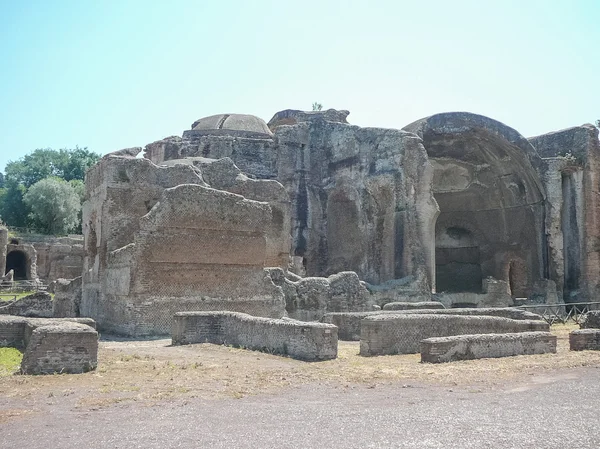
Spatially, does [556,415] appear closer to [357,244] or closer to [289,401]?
[289,401]

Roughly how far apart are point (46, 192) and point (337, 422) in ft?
169

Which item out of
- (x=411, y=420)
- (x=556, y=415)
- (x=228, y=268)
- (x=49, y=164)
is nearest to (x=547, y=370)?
(x=556, y=415)

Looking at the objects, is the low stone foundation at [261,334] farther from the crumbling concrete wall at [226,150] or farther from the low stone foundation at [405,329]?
the crumbling concrete wall at [226,150]

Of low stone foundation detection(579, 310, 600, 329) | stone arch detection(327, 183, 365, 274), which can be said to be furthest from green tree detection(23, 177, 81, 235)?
low stone foundation detection(579, 310, 600, 329)

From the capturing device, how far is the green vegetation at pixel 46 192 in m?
52.6

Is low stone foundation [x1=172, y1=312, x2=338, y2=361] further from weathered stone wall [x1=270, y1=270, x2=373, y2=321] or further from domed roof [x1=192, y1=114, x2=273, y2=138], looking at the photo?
domed roof [x1=192, y1=114, x2=273, y2=138]

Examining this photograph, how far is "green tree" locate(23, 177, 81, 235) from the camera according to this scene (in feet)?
172

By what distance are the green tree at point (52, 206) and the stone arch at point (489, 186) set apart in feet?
108

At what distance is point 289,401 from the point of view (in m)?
7.05

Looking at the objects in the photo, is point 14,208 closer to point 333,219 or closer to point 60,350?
point 333,219

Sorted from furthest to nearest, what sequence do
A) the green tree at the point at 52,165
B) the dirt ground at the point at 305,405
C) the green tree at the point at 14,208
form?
the green tree at the point at 52,165
the green tree at the point at 14,208
the dirt ground at the point at 305,405

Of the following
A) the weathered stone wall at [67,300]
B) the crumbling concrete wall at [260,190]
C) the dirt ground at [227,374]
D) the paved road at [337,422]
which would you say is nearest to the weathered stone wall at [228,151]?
the crumbling concrete wall at [260,190]

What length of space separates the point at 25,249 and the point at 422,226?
93.4 ft

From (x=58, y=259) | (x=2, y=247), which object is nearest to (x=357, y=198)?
(x=2, y=247)
